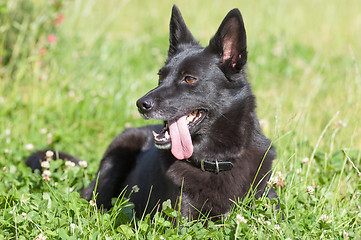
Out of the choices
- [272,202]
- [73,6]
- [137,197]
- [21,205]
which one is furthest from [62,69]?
[272,202]

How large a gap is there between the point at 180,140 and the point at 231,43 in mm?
726

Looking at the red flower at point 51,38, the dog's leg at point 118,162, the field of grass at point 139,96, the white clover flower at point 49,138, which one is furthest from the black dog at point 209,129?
the red flower at point 51,38

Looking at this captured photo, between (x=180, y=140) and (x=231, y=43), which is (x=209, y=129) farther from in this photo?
(x=231, y=43)

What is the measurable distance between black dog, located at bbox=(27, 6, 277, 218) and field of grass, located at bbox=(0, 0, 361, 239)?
0.14 metres

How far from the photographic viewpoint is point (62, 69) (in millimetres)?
5465

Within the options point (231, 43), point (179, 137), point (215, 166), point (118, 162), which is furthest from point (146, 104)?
point (118, 162)

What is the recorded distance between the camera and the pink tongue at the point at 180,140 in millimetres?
2732

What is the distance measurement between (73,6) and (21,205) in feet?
13.4

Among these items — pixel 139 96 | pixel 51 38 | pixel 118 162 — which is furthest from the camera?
pixel 139 96

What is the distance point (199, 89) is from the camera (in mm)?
2811

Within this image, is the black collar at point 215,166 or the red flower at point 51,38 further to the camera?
the red flower at point 51,38

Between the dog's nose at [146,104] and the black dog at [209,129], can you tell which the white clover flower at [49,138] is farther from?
the dog's nose at [146,104]

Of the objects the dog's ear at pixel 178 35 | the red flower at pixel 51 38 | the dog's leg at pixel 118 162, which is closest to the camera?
the dog's ear at pixel 178 35

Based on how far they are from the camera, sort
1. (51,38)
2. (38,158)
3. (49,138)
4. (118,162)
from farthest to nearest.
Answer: (51,38) < (49,138) < (118,162) < (38,158)
